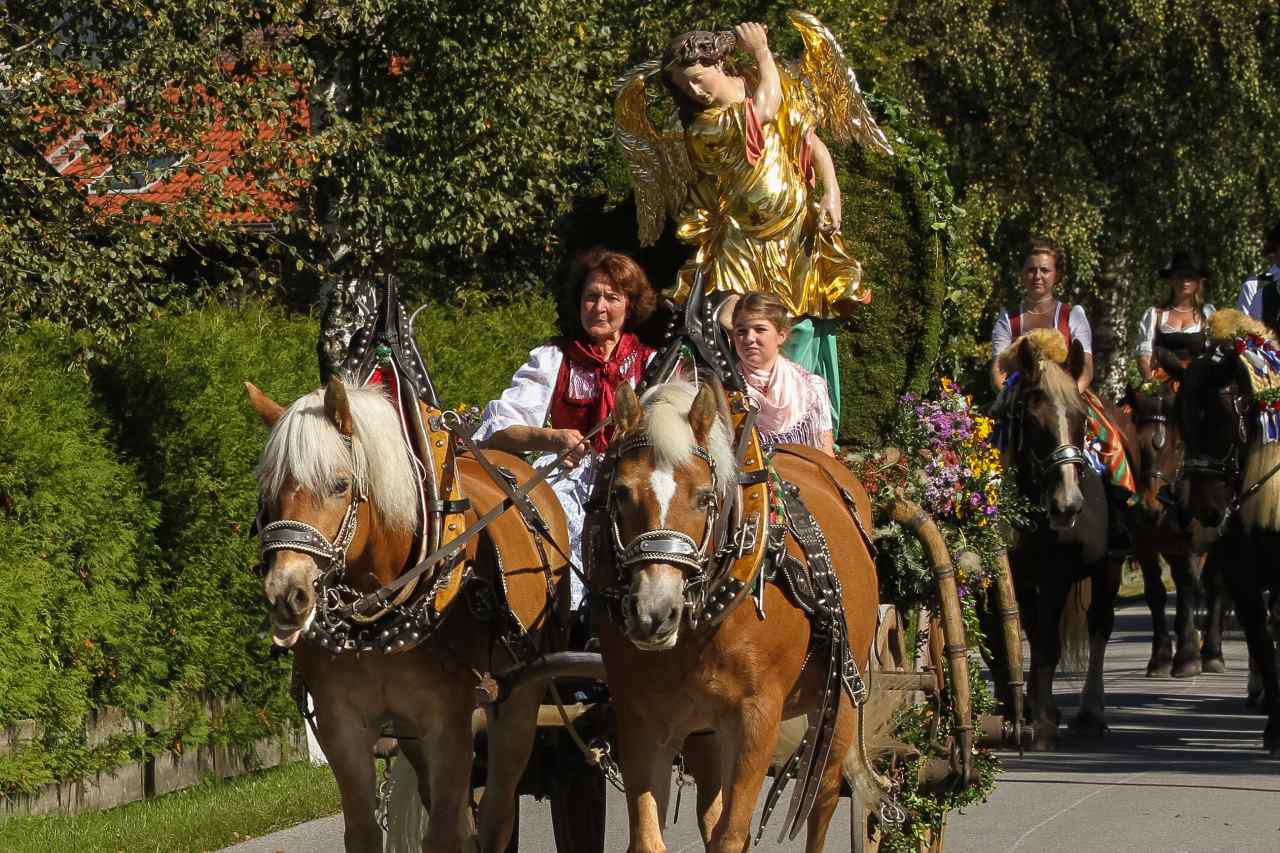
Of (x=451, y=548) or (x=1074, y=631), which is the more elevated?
(x=451, y=548)

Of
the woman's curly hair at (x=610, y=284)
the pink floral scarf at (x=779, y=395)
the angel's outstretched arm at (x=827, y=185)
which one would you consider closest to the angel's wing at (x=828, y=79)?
the angel's outstretched arm at (x=827, y=185)

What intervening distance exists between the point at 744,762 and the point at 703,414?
93cm

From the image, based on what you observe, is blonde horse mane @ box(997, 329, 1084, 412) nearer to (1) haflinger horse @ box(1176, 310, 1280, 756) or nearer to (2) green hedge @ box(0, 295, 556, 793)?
(1) haflinger horse @ box(1176, 310, 1280, 756)

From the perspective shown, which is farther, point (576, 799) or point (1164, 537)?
point (1164, 537)

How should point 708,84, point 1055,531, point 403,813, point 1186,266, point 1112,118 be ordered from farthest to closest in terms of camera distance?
point 1112,118 < point 1186,266 < point 1055,531 < point 708,84 < point 403,813

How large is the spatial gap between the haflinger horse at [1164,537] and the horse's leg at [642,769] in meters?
6.97

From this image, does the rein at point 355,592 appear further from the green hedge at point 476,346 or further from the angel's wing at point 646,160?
the green hedge at point 476,346

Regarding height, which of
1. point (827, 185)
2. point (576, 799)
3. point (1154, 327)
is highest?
point (1154, 327)

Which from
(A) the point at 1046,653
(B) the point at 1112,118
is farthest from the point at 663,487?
(B) the point at 1112,118

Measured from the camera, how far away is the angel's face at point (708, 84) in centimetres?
730

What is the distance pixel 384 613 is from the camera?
5316mm

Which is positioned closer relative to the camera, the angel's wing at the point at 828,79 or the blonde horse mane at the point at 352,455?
the blonde horse mane at the point at 352,455

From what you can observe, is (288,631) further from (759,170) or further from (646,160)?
(646,160)

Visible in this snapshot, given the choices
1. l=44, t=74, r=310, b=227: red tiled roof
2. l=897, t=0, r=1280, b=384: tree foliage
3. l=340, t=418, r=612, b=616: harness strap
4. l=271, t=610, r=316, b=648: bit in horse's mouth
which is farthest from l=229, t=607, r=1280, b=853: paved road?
l=897, t=0, r=1280, b=384: tree foliage
